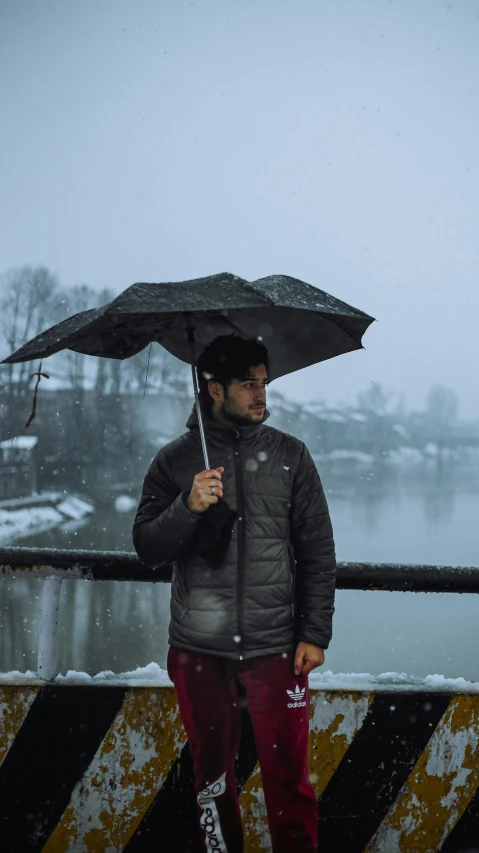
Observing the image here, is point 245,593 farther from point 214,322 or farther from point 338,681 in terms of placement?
point 214,322

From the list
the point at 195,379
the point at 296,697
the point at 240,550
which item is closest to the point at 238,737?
the point at 296,697

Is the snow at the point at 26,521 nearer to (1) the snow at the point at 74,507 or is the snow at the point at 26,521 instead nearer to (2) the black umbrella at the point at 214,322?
(1) the snow at the point at 74,507

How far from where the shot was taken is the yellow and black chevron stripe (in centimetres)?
233

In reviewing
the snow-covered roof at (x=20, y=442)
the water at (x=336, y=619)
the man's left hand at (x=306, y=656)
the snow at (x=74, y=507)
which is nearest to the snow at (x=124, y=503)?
the water at (x=336, y=619)

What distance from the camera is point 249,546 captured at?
2.05 meters

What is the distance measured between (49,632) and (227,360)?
108 cm

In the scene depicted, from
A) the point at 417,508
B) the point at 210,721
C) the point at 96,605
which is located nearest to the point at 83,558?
the point at 210,721

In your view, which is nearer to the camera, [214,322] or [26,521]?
[214,322]

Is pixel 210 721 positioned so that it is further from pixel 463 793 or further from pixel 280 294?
pixel 280 294

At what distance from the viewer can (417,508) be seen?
111m

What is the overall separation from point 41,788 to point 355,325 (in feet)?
6.04

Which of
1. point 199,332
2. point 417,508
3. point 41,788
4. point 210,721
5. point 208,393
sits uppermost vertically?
→ point 199,332

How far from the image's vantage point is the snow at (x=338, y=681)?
7.71ft

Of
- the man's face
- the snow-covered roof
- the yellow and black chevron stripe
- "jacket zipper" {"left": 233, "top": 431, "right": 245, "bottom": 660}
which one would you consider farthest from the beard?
the snow-covered roof
